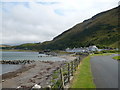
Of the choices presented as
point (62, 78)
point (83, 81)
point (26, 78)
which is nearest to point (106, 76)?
point (83, 81)

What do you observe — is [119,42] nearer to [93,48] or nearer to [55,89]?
[93,48]

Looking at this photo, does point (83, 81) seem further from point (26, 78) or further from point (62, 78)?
point (26, 78)

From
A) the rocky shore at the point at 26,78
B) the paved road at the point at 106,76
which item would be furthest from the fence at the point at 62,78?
the paved road at the point at 106,76

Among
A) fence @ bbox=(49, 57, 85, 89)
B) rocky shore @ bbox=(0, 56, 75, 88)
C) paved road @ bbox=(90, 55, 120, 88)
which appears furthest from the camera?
rocky shore @ bbox=(0, 56, 75, 88)

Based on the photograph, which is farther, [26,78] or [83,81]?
[26,78]

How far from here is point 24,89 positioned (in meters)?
21.1

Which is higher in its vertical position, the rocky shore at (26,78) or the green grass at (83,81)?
the green grass at (83,81)

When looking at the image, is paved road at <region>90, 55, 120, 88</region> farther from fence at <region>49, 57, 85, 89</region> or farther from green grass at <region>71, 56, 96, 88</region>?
fence at <region>49, 57, 85, 89</region>

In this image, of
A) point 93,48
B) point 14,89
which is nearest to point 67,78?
point 14,89

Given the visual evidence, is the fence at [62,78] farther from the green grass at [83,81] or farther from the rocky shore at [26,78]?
the rocky shore at [26,78]

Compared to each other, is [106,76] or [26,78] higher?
[106,76]

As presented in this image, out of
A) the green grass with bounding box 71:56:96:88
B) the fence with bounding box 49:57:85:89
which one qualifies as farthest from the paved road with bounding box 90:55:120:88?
the fence with bounding box 49:57:85:89

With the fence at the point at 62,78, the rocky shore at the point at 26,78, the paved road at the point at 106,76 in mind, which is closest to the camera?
the fence at the point at 62,78

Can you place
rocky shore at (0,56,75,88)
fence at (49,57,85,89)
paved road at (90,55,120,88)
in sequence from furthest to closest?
rocky shore at (0,56,75,88)
paved road at (90,55,120,88)
fence at (49,57,85,89)
